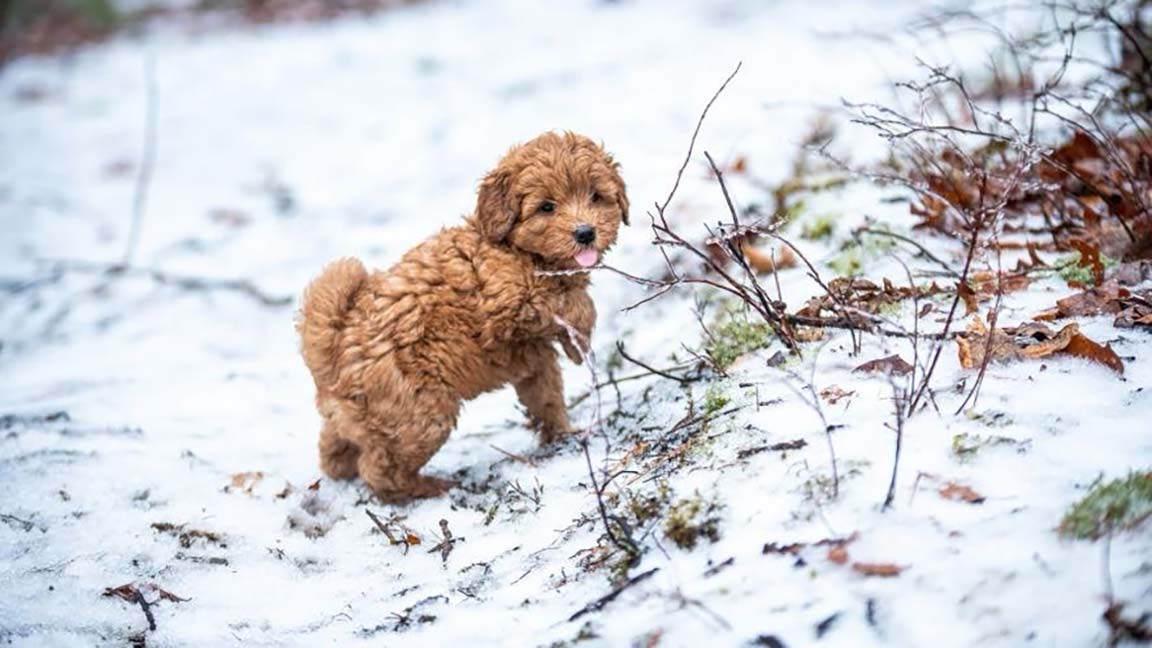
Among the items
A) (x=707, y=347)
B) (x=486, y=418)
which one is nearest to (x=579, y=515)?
(x=707, y=347)

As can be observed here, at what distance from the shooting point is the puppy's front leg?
14.5 ft

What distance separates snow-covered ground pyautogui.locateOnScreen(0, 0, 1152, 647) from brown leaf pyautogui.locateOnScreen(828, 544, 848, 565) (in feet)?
0.08

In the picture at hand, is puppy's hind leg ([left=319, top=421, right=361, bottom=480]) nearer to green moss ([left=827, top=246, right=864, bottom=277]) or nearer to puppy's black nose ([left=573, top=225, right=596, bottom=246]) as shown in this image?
puppy's black nose ([left=573, top=225, right=596, bottom=246])

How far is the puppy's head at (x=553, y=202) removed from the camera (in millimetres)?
3992

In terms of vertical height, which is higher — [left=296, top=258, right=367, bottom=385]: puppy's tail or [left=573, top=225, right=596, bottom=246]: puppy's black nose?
[left=573, top=225, right=596, bottom=246]: puppy's black nose

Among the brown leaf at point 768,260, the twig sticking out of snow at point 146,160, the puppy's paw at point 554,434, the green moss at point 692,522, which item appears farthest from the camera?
the twig sticking out of snow at point 146,160

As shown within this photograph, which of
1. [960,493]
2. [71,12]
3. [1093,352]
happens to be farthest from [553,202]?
[71,12]

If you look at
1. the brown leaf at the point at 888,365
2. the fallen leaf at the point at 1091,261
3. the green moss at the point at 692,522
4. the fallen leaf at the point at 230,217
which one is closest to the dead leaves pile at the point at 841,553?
the green moss at the point at 692,522

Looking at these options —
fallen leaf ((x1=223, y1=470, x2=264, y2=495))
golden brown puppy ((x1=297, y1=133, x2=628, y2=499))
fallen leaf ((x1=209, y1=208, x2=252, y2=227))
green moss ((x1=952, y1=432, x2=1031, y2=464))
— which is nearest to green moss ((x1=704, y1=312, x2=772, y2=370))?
golden brown puppy ((x1=297, y1=133, x2=628, y2=499))

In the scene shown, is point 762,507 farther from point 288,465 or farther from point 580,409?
point 288,465

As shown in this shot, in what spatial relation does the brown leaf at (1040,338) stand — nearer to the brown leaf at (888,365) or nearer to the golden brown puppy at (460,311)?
the brown leaf at (888,365)

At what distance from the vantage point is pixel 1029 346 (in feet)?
11.3

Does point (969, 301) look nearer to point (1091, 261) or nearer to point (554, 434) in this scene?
point (1091, 261)

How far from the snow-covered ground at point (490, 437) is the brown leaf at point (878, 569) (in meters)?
0.03
